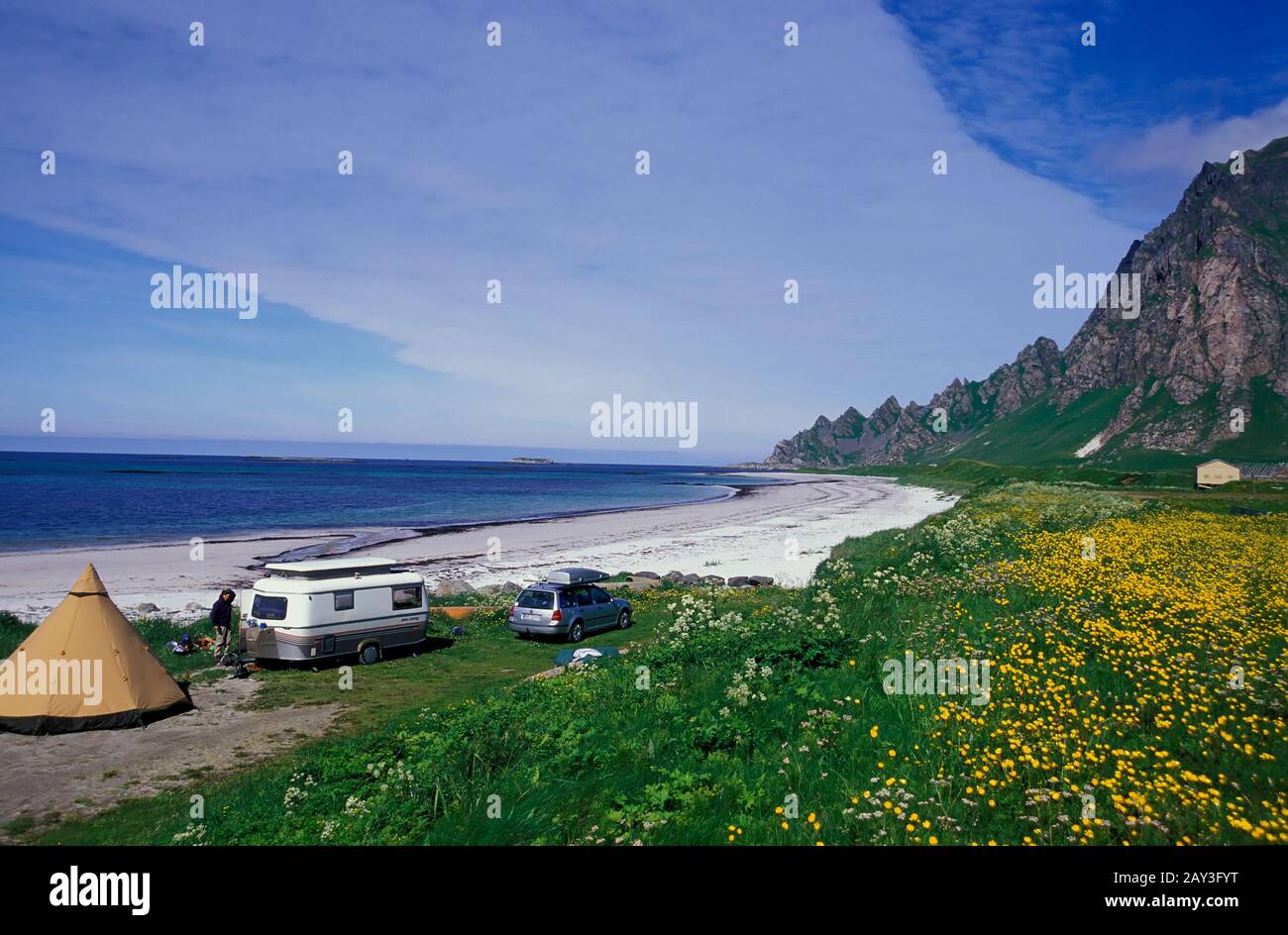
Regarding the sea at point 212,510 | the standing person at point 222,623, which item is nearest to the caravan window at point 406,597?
the standing person at point 222,623

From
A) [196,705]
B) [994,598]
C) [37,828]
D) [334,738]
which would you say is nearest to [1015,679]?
[994,598]

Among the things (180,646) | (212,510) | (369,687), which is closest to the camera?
(369,687)

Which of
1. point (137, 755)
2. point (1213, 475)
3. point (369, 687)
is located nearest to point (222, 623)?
point (369, 687)

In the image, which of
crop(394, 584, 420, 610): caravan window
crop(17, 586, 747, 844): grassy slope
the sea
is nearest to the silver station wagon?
crop(17, 586, 747, 844): grassy slope

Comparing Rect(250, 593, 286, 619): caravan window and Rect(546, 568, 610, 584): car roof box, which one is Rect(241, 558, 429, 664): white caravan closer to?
Rect(250, 593, 286, 619): caravan window

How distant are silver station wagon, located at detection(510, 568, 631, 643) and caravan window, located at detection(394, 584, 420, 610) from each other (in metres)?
3.59

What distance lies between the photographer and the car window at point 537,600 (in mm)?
25094

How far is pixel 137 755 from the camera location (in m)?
14.3

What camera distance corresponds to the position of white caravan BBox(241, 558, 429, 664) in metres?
20.9

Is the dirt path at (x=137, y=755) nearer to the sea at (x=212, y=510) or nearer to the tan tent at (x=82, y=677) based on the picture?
the tan tent at (x=82, y=677)

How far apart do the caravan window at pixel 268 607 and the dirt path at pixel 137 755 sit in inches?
131

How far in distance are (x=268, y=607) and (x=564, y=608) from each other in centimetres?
933

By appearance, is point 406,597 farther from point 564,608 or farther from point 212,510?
point 212,510
